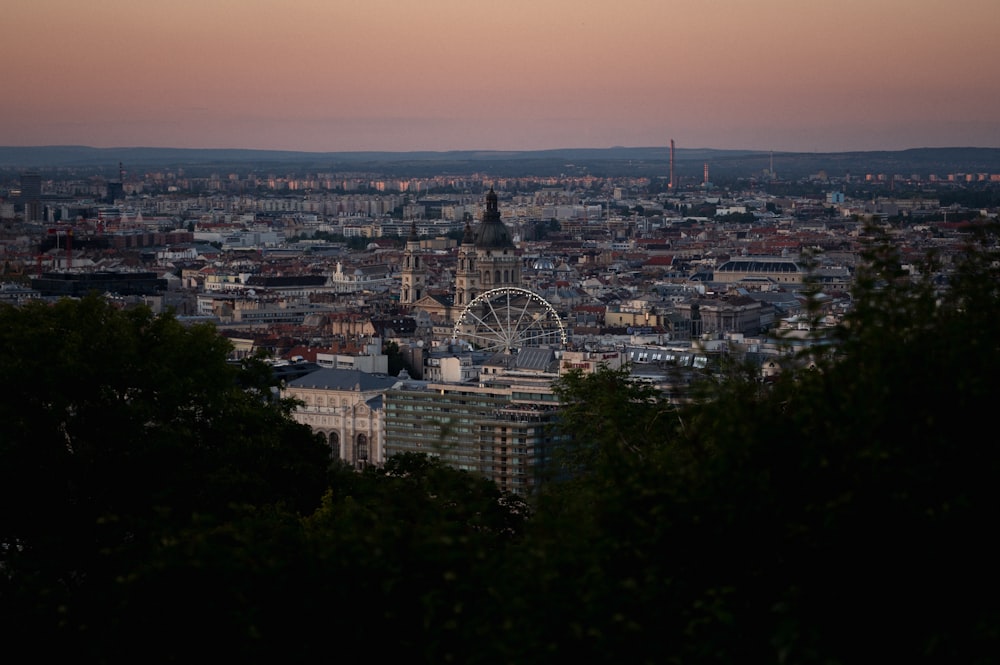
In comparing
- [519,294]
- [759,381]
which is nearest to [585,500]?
[759,381]

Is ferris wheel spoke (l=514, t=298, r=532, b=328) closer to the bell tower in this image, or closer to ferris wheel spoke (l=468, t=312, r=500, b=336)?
ferris wheel spoke (l=468, t=312, r=500, b=336)

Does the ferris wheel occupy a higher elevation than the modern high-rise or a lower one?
lower

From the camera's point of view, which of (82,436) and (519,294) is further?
(519,294)

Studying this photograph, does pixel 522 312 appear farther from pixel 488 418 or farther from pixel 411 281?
pixel 411 281

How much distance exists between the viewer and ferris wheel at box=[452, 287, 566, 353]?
2694 inches

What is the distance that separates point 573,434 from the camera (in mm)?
24484

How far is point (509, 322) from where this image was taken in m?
68.7

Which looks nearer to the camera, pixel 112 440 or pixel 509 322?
pixel 112 440

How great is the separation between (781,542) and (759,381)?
16.4 feet

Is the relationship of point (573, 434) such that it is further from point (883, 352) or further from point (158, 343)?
point (883, 352)

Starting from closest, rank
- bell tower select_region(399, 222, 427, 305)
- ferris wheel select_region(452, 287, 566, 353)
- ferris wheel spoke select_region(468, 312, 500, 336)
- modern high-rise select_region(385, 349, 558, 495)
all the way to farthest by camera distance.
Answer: modern high-rise select_region(385, 349, 558, 495)
ferris wheel select_region(452, 287, 566, 353)
ferris wheel spoke select_region(468, 312, 500, 336)
bell tower select_region(399, 222, 427, 305)

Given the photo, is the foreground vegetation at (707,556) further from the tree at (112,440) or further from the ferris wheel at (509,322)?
the ferris wheel at (509,322)

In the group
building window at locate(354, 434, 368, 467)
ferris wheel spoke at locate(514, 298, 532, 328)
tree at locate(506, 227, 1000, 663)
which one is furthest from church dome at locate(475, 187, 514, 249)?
tree at locate(506, 227, 1000, 663)

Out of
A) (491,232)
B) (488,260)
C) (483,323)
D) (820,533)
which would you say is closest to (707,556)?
(820,533)
